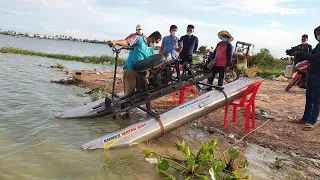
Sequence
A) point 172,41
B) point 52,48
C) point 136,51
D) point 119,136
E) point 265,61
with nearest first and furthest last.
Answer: point 119,136, point 136,51, point 172,41, point 265,61, point 52,48

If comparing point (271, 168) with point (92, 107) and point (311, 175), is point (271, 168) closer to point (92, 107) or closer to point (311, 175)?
point (311, 175)

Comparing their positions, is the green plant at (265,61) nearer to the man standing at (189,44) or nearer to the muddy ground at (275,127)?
the muddy ground at (275,127)

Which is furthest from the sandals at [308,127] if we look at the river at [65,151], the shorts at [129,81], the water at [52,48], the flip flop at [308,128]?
the water at [52,48]

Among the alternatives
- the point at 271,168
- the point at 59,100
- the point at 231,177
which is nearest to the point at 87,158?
the point at 231,177

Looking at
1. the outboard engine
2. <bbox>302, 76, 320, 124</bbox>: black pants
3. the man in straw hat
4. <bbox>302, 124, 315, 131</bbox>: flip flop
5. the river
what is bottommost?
the river

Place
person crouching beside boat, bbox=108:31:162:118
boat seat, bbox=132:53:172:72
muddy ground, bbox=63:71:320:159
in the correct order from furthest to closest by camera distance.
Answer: person crouching beside boat, bbox=108:31:162:118 < muddy ground, bbox=63:71:320:159 < boat seat, bbox=132:53:172:72

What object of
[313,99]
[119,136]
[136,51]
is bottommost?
[119,136]

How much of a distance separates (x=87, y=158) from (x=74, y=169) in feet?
1.39

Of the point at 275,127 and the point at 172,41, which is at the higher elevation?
the point at 172,41

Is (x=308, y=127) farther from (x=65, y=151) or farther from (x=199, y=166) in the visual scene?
(x=65, y=151)

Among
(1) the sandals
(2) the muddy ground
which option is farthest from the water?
(1) the sandals

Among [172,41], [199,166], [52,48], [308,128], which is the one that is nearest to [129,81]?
[172,41]

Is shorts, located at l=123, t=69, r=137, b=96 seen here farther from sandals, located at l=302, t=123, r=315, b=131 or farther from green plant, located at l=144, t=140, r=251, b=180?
sandals, located at l=302, t=123, r=315, b=131

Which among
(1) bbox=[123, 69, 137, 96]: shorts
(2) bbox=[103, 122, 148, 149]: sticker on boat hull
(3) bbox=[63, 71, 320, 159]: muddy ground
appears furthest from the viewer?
(1) bbox=[123, 69, 137, 96]: shorts
